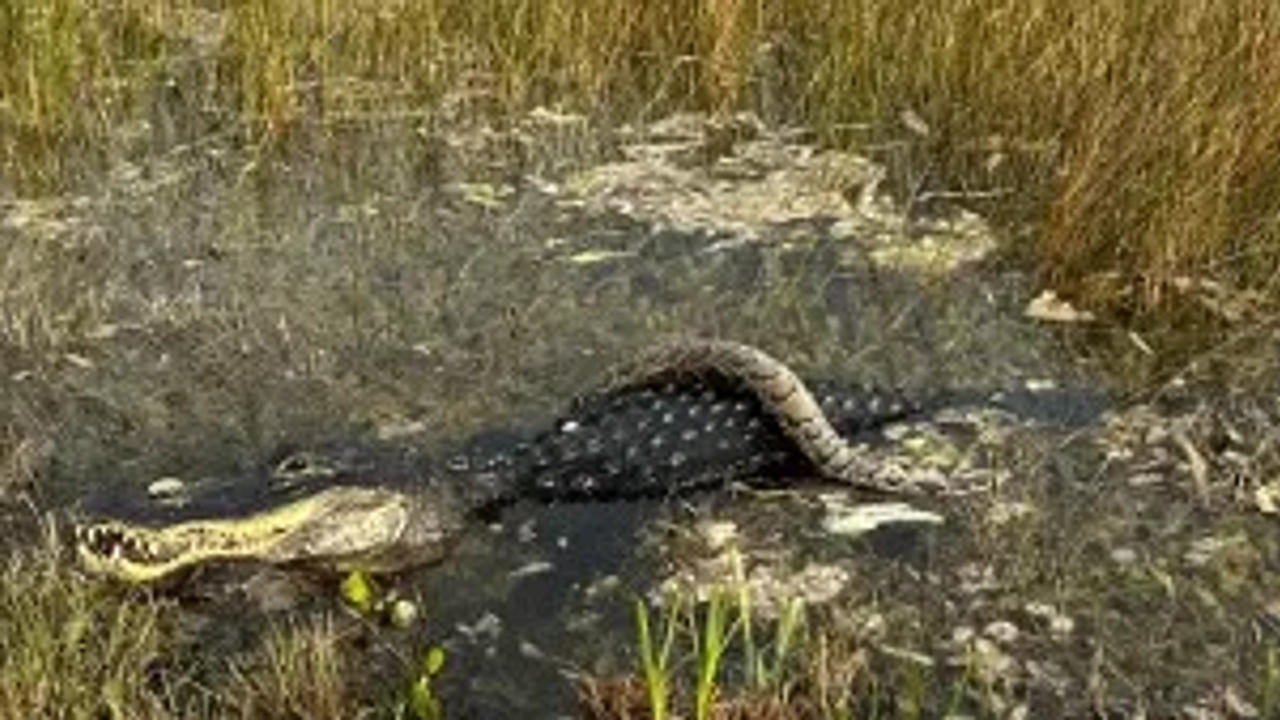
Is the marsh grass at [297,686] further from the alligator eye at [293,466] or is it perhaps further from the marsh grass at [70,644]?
the alligator eye at [293,466]

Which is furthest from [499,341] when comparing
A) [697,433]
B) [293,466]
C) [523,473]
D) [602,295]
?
[293,466]

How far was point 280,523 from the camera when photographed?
3.77 metres

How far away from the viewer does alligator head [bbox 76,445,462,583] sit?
3.68 meters

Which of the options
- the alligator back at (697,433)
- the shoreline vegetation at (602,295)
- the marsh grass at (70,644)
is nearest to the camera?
the marsh grass at (70,644)

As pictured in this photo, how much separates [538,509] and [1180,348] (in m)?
2.00

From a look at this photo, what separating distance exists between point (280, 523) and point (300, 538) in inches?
2.2

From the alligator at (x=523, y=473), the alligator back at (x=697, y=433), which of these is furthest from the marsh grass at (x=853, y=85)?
the alligator back at (x=697, y=433)

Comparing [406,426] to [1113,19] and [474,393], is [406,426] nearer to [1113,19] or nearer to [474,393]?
[474,393]

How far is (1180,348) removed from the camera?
496cm

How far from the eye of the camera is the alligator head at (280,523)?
368 centimetres

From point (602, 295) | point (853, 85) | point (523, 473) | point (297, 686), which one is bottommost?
point (297, 686)

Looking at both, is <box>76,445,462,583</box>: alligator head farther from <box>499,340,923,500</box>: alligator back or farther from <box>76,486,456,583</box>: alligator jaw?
<box>499,340,923,500</box>: alligator back

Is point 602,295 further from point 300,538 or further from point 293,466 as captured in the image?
point 300,538

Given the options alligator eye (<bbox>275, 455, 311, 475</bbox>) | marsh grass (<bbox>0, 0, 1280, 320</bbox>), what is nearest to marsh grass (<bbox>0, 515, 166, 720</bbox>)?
alligator eye (<bbox>275, 455, 311, 475</bbox>)
